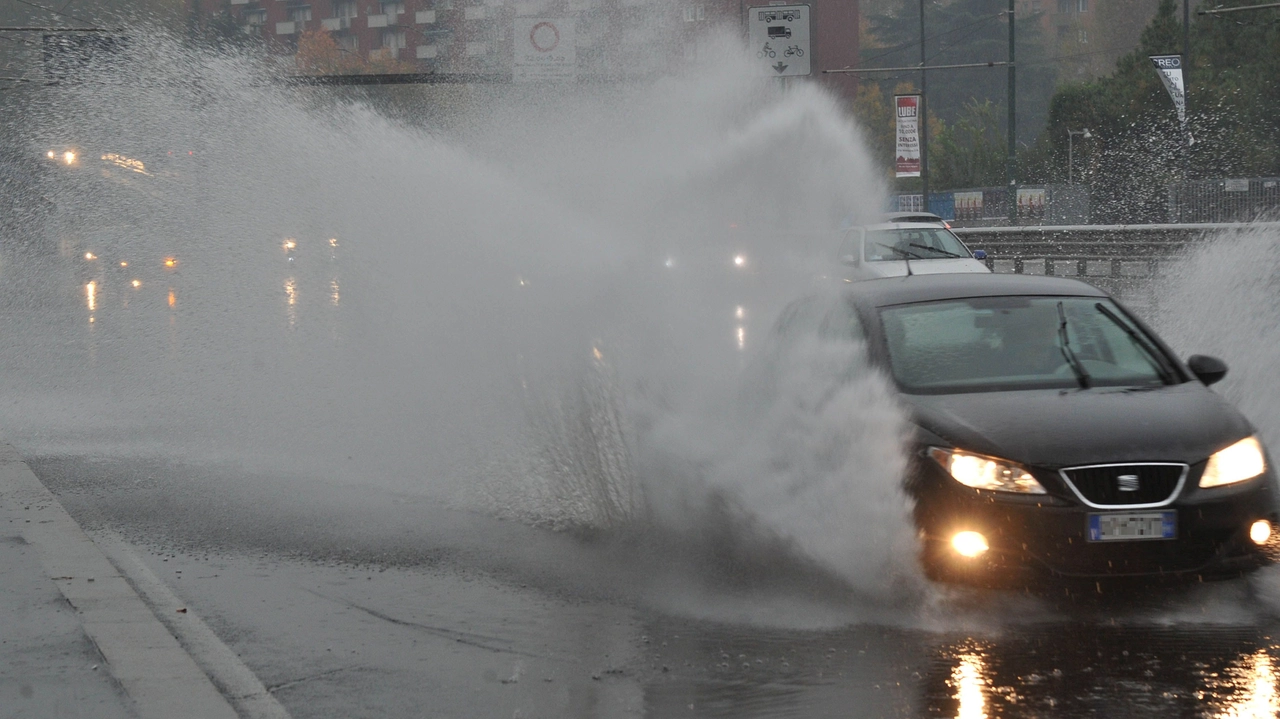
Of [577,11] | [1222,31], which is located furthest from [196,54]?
[1222,31]

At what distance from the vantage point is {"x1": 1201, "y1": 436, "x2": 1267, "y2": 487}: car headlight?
539 centimetres

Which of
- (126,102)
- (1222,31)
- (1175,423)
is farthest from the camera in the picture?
(1222,31)

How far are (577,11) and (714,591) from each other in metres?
34.0

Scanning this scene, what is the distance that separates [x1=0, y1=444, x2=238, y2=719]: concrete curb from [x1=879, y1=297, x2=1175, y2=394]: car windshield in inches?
119

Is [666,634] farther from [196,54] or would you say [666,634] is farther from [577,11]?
[577,11]

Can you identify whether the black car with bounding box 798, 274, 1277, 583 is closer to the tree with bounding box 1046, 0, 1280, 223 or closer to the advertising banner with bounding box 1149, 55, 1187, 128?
the advertising banner with bounding box 1149, 55, 1187, 128

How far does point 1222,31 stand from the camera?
43656 millimetres

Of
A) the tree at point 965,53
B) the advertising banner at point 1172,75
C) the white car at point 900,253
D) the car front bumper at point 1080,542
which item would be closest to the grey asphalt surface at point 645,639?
the car front bumper at point 1080,542

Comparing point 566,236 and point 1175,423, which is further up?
point 566,236

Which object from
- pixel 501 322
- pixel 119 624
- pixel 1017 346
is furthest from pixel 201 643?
pixel 501 322

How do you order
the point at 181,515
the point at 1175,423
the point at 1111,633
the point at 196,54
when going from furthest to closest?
the point at 196,54, the point at 181,515, the point at 1175,423, the point at 1111,633

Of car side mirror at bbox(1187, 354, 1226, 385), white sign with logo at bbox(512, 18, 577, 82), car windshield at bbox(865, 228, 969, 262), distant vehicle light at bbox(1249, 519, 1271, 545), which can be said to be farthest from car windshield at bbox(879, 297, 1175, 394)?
white sign with logo at bbox(512, 18, 577, 82)

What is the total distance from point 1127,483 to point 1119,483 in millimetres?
30

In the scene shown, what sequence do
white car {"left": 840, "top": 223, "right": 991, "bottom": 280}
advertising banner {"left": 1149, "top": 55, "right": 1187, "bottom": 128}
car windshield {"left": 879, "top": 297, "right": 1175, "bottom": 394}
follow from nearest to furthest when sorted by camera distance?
car windshield {"left": 879, "top": 297, "right": 1175, "bottom": 394} → white car {"left": 840, "top": 223, "right": 991, "bottom": 280} → advertising banner {"left": 1149, "top": 55, "right": 1187, "bottom": 128}
